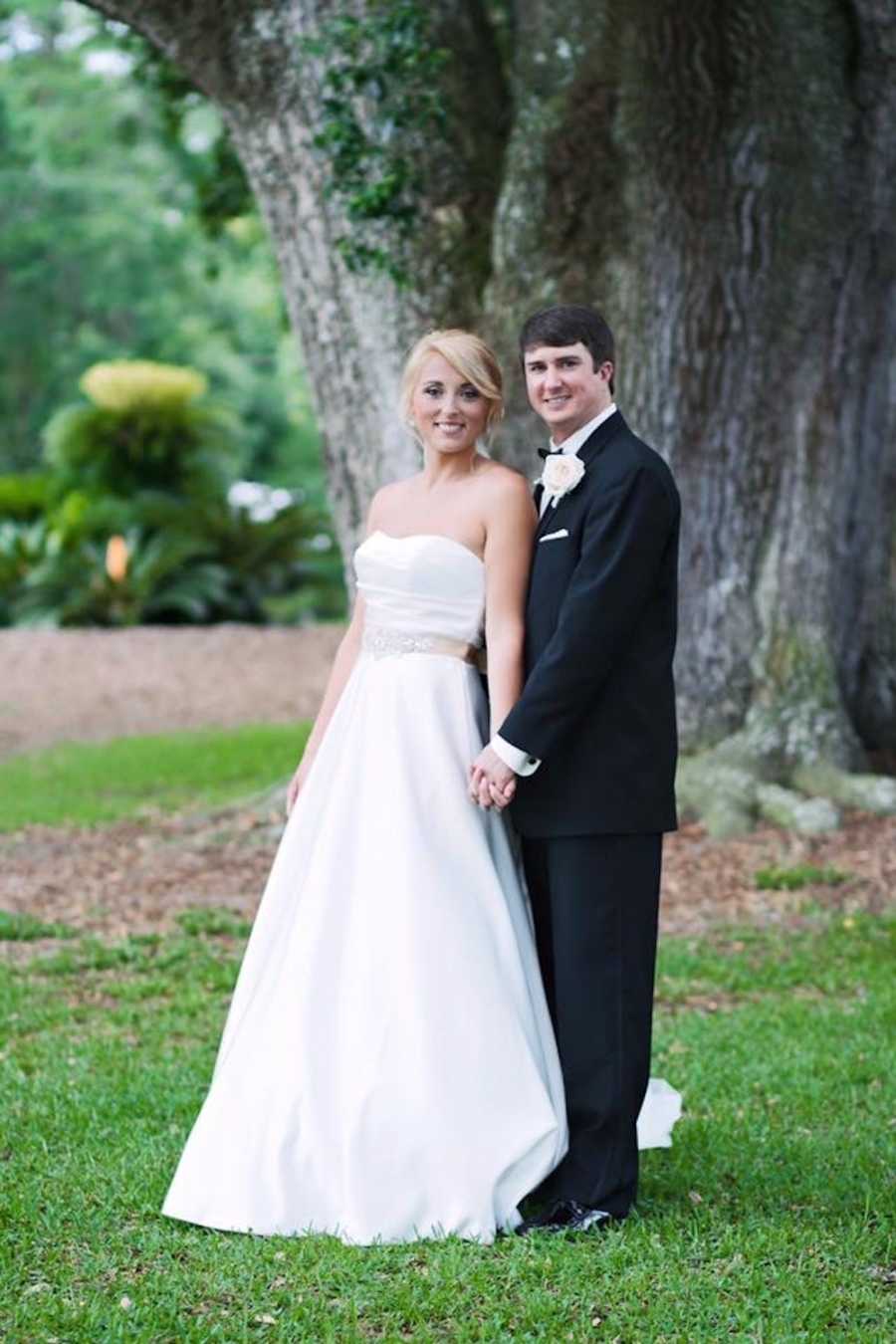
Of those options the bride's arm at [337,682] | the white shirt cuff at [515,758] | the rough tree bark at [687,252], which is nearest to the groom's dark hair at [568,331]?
the bride's arm at [337,682]

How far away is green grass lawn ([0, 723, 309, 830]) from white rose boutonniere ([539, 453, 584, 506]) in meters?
6.73

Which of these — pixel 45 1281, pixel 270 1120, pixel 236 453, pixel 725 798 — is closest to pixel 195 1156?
pixel 270 1120

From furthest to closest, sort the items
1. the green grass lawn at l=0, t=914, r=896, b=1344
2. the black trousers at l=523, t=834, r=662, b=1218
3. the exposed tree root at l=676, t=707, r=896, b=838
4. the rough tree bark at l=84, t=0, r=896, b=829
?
the exposed tree root at l=676, t=707, r=896, b=838 < the rough tree bark at l=84, t=0, r=896, b=829 < the black trousers at l=523, t=834, r=662, b=1218 < the green grass lawn at l=0, t=914, r=896, b=1344

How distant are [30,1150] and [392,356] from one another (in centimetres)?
449

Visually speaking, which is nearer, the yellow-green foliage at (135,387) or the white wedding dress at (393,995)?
the white wedding dress at (393,995)

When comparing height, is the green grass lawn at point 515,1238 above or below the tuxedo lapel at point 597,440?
below

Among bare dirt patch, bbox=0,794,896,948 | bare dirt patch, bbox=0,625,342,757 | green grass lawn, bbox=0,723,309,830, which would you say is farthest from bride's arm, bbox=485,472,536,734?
bare dirt patch, bbox=0,625,342,757

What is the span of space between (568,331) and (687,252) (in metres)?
4.55

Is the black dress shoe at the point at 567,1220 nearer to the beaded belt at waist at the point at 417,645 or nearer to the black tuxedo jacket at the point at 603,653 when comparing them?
the black tuxedo jacket at the point at 603,653

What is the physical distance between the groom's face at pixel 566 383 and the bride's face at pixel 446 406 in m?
0.19

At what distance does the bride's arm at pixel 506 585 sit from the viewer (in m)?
4.22

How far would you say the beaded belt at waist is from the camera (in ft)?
14.3

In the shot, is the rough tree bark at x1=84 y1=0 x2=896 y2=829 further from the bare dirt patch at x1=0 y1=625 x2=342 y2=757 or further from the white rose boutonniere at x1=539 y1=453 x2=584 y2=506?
the bare dirt patch at x1=0 y1=625 x2=342 y2=757

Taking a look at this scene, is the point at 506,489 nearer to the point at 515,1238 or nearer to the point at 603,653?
the point at 603,653
